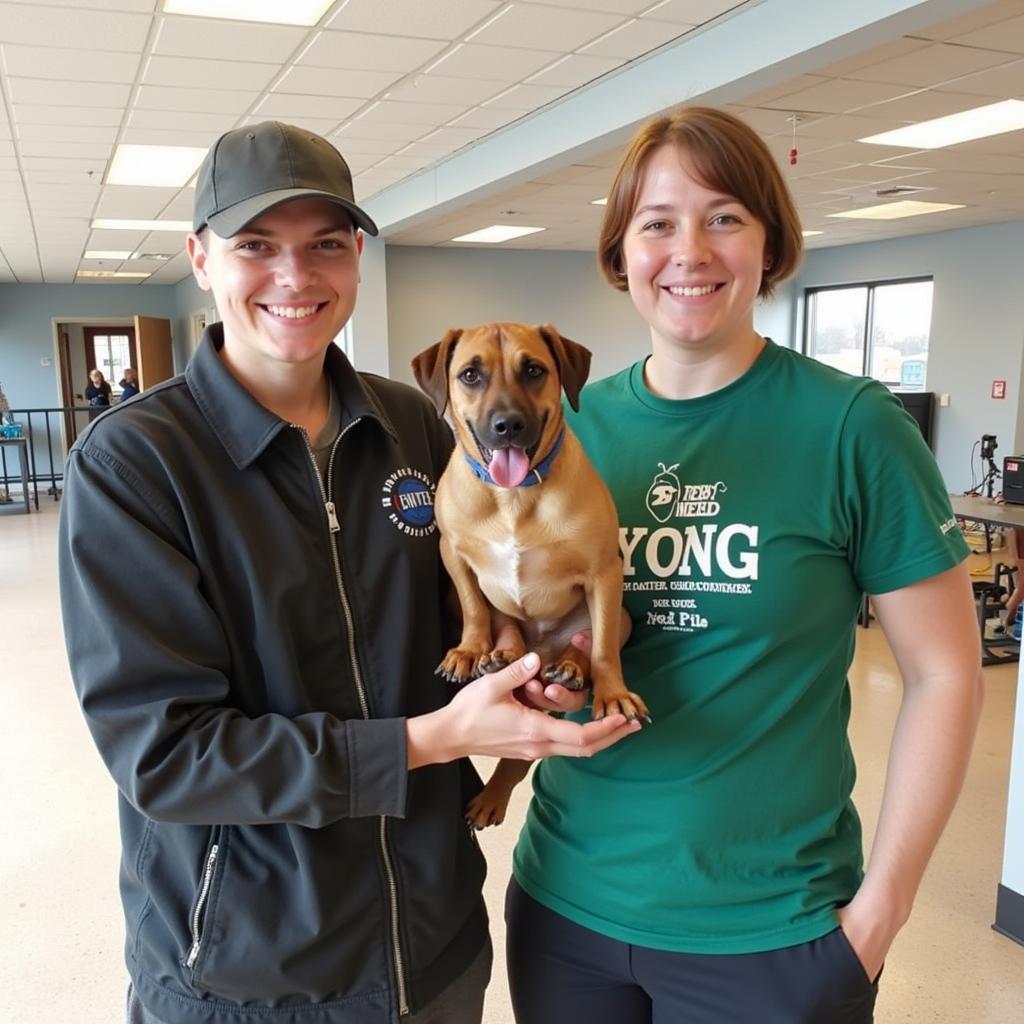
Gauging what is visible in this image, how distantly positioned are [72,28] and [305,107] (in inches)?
64.2

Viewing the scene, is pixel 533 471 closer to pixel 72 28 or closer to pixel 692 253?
pixel 692 253

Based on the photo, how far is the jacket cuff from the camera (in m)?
1.07

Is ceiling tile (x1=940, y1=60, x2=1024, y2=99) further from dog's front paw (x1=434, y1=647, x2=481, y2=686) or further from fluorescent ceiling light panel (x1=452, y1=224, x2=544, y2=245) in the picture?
fluorescent ceiling light panel (x1=452, y1=224, x2=544, y2=245)

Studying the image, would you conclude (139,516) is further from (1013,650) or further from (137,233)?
(137,233)

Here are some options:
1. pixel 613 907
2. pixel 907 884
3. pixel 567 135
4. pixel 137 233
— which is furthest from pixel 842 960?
pixel 137 233

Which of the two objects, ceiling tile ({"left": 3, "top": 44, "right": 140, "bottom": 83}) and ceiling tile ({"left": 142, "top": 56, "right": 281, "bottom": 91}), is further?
ceiling tile ({"left": 142, "top": 56, "right": 281, "bottom": 91})

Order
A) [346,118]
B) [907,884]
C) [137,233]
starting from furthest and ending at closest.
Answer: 1. [137,233]
2. [346,118]
3. [907,884]

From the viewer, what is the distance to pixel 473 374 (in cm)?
153

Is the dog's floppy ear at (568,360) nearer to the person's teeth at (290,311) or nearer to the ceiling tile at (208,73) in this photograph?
the person's teeth at (290,311)

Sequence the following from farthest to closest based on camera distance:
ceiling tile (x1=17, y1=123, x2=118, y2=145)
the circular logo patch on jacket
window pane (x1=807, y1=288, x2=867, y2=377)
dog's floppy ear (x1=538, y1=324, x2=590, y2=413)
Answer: window pane (x1=807, y1=288, x2=867, y2=377), ceiling tile (x1=17, y1=123, x2=118, y2=145), dog's floppy ear (x1=538, y1=324, x2=590, y2=413), the circular logo patch on jacket

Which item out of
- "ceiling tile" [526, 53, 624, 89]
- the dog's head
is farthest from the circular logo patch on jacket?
"ceiling tile" [526, 53, 624, 89]

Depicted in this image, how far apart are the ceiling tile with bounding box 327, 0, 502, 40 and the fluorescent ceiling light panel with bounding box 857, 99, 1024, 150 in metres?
3.38

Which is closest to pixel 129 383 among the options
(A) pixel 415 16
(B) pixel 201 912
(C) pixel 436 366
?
(A) pixel 415 16

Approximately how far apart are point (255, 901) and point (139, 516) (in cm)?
47
